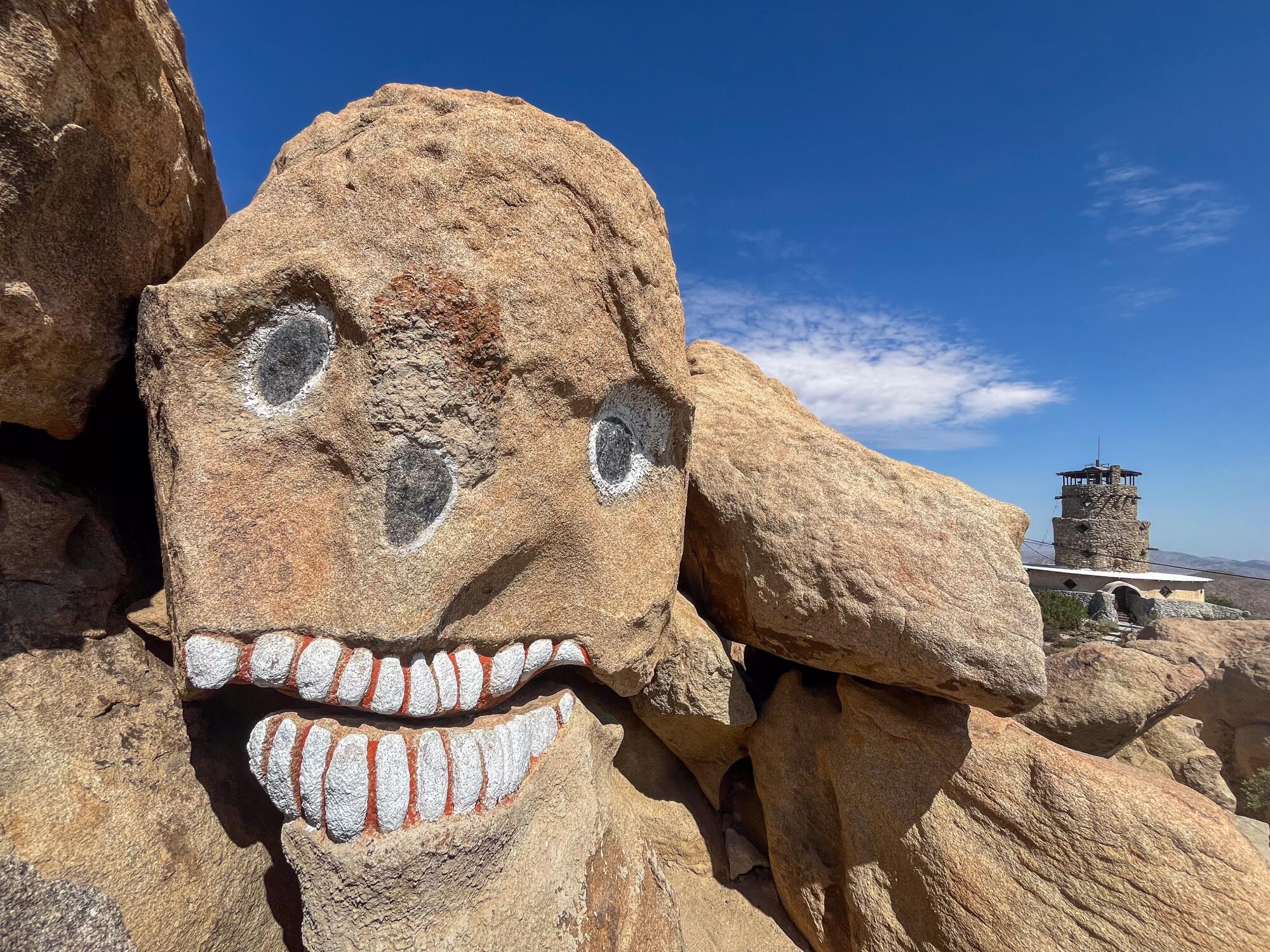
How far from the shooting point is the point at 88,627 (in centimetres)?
211

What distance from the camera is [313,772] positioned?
69.7 inches

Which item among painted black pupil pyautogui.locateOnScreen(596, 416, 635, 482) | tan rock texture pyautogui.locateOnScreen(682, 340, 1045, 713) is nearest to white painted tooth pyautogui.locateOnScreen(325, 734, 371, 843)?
painted black pupil pyautogui.locateOnScreen(596, 416, 635, 482)

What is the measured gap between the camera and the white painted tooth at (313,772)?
1767 millimetres

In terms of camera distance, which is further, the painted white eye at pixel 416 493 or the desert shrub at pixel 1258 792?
the desert shrub at pixel 1258 792

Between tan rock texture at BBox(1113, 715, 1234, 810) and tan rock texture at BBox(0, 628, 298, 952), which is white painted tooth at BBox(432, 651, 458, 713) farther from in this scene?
tan rock texture at BBox(1113, 715, 1234, 810)

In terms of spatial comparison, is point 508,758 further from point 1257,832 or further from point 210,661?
point 1257,832

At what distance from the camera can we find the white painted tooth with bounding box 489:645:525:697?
207 cm

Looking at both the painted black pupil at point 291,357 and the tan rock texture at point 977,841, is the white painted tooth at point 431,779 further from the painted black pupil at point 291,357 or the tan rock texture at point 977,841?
the tan rock texture at point 977,841

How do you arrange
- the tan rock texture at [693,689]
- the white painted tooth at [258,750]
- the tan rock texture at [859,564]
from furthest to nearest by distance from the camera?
the tan rock texture at [693,689] < the tan rock texture at [859,564] < the white painted tooth at [258,750]

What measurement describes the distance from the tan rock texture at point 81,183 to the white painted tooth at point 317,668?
4.31ft

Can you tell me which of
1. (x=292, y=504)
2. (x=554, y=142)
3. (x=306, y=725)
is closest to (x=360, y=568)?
(x=292, y=504)

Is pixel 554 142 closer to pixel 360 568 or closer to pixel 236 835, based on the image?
pixel 360 568

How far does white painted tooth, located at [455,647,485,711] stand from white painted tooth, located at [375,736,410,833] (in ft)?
0.78

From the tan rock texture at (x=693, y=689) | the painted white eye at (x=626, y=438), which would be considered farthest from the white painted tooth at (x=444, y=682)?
the tan rock texture at (x=693, y=689)
